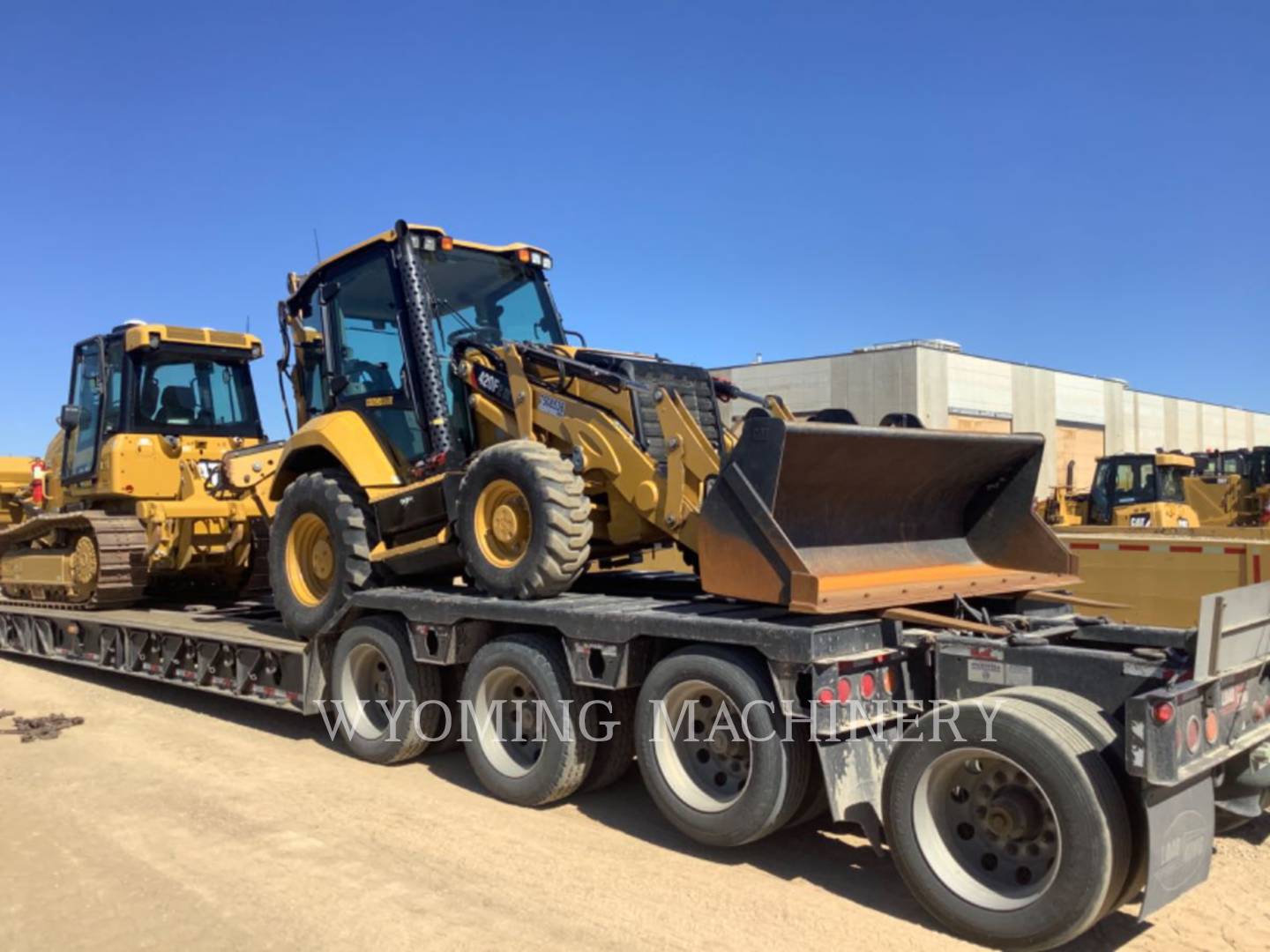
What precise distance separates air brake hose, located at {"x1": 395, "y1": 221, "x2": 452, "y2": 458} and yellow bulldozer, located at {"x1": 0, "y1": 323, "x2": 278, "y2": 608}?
3072 millimetres

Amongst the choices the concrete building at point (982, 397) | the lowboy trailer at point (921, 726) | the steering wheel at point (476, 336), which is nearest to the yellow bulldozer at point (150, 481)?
the steering wheel at point (476, 336)

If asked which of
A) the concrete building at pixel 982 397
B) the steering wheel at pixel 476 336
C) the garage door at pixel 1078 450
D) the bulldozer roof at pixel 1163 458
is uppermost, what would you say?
the concrete building at pixel 982 397

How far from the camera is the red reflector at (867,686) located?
4734mm

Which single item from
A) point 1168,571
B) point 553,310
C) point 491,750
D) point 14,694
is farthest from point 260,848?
point 1168,571

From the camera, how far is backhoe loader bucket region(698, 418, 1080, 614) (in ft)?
16.4

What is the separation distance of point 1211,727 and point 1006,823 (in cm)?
89

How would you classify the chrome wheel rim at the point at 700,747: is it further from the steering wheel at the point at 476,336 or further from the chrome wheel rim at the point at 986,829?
the steering wheel at the point at 476,336

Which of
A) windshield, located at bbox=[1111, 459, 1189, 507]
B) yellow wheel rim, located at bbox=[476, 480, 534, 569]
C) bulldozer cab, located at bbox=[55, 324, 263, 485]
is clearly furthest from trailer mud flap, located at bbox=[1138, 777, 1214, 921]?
windshield, located at bbox=[1111, 459, 1189, 507]

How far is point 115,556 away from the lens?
1000cm

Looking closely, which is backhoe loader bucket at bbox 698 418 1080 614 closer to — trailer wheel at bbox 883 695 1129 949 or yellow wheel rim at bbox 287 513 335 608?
trailer wheel at bbox 883 695 1129 949

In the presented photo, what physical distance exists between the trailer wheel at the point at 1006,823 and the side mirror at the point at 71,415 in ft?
32.8

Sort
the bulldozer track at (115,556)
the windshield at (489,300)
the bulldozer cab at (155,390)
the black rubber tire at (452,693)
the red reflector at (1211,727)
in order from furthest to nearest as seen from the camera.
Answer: the bulldozer cab at (155,390) < the bulldozer track at (115,556) < the windshield at (489,300) < the black rubber tire at (452,693) < the red reflector at (1211,727)

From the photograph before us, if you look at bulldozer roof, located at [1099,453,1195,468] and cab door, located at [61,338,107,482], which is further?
bulldozer roof, located at [1099,453,1195,468]

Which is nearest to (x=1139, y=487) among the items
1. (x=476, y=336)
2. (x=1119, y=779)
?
(x=476, y=336)
